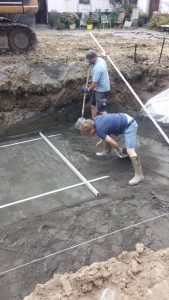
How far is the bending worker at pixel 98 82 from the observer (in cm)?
738

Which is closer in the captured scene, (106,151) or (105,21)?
(106,151)

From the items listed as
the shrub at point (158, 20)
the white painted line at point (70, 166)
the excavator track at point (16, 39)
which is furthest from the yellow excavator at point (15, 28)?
the shrub at point (158, 20)

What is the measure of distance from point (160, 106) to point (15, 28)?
5082 mm

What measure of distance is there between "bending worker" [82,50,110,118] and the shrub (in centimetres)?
1206

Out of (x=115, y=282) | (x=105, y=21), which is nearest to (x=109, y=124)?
(x=115, y=282)

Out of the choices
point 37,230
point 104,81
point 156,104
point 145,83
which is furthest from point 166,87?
point 37,230

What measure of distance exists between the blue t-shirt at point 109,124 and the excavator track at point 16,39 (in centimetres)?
570

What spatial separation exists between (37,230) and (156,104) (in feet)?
16.0

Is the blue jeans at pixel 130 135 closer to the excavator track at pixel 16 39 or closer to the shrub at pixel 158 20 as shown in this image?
the excavator track at pixel 16 39

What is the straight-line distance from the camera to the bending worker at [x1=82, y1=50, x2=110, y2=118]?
24.2ft

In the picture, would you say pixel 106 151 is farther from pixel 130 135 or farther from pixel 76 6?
pixel 76 6

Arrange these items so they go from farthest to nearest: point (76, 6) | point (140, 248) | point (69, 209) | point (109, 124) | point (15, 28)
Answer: point (76, 6) → point (15, 28) → point (109, 124) → point (69, 209) → point (140, 248)

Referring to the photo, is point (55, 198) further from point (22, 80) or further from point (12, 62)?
point (12, 62)

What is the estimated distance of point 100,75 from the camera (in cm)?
751
